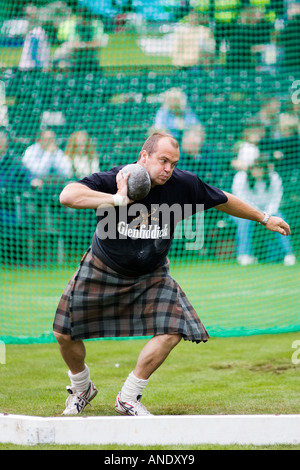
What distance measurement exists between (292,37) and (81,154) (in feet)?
8.86

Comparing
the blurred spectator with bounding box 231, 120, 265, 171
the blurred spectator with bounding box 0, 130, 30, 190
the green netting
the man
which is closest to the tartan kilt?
the man

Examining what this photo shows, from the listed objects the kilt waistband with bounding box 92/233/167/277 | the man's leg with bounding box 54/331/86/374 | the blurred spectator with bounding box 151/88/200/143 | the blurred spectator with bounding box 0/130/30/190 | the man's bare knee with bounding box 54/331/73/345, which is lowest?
the man's leg with bounding box 54/331/86/374

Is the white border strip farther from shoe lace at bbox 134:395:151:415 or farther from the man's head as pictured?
the man's head

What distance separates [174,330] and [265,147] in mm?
6187

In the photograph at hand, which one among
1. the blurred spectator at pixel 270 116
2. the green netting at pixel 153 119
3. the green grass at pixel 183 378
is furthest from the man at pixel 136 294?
the blurred spectator at pixel 270 116

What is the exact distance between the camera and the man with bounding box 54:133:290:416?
11.2 ft

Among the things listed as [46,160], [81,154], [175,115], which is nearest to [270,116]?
[175,115]

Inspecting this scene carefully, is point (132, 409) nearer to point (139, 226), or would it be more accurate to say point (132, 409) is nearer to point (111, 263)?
point (111, 263)

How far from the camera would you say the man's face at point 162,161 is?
3.38 meters

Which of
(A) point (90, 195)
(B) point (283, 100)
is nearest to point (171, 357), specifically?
(A) point (90, 195)

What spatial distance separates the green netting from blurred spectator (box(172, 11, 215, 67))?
2 centimetres

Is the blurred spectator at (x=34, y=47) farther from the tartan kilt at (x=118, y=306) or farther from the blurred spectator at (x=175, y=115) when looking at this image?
the tartan kilt at (x=118, y=306)

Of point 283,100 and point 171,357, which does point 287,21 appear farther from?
point 171,357
